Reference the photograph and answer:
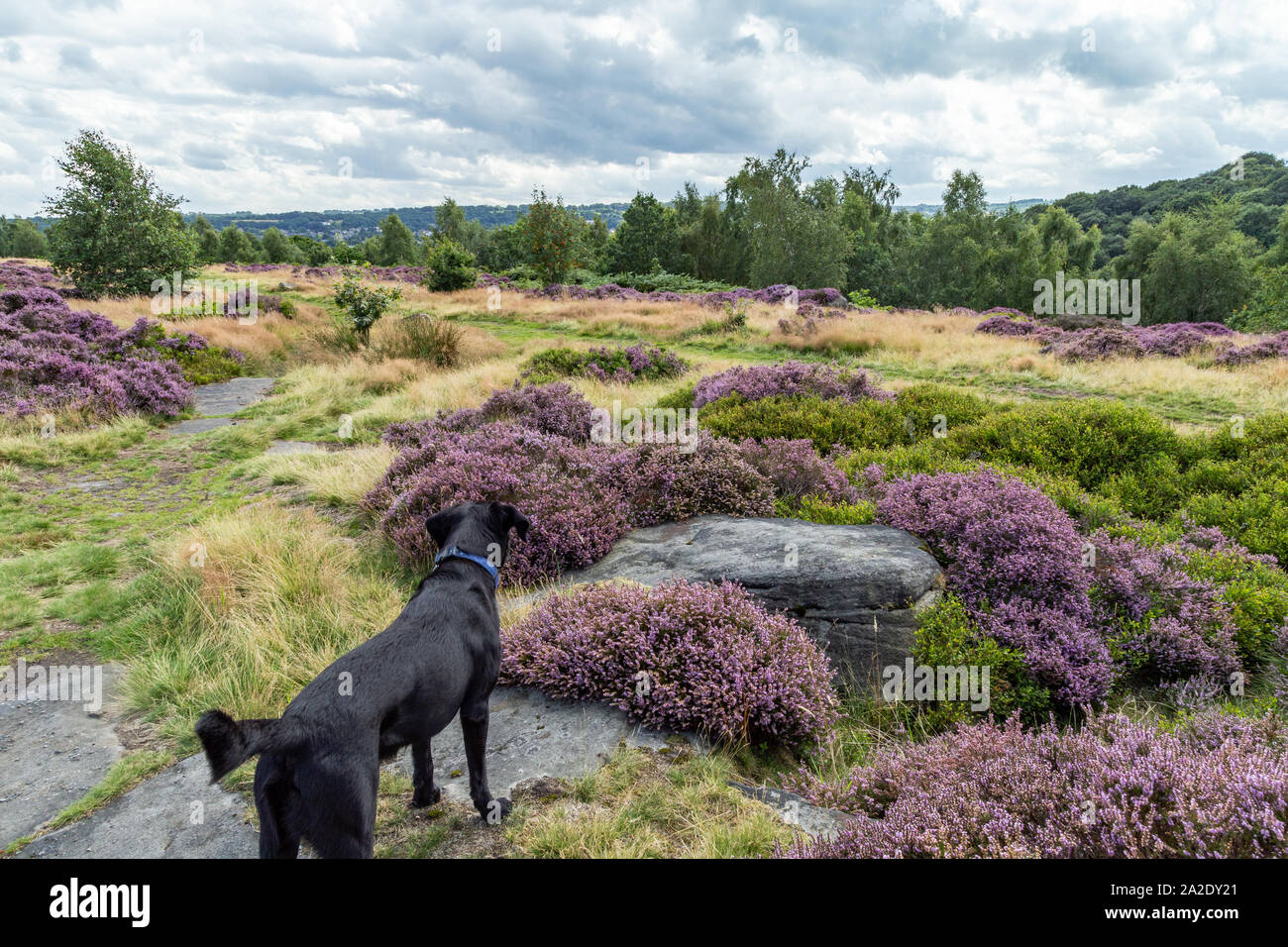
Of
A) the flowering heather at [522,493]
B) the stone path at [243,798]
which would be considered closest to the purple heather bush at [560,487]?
the flowering heather at [522,493]

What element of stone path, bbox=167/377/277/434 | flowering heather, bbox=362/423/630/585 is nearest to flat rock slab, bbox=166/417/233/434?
stone path, bbox=167/377/277/434

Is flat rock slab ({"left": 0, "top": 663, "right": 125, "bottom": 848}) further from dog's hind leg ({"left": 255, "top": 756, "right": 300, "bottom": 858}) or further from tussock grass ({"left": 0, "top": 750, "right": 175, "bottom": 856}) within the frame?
dog's hind leg ({"left": 255, "top": 756, "right": 300, "bottom": 858})

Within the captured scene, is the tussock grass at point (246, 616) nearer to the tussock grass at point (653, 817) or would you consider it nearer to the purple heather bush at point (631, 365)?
the tussock grass at point (653, 817)

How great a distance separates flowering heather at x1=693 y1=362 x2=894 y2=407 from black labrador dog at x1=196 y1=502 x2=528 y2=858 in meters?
8.67

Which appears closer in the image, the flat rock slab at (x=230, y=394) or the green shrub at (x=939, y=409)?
the green shrub at (x=939, y=409)

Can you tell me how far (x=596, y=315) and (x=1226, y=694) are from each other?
26.1 meters

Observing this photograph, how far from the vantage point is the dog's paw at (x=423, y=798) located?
3098 mm

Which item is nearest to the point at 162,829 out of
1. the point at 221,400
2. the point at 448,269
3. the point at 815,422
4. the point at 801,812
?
the point at 801,812

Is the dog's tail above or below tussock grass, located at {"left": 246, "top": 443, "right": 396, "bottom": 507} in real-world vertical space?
below

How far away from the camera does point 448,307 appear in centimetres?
3216

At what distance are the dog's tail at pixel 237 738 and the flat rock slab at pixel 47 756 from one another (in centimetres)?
215

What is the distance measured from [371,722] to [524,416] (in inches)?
306

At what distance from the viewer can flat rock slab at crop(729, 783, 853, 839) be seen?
287cm

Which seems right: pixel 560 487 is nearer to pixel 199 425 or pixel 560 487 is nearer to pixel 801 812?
pixel 801 812
